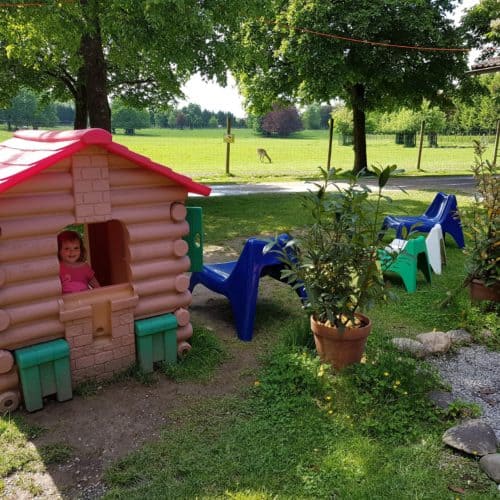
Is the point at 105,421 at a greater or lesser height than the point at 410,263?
lesser

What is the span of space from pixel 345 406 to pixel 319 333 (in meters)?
0.63

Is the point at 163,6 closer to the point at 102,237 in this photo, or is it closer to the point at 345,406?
the point at 102,237

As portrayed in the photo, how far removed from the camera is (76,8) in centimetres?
709

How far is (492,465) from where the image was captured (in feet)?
9.09

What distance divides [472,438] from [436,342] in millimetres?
1435

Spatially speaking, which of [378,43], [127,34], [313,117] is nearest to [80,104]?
[127,34]

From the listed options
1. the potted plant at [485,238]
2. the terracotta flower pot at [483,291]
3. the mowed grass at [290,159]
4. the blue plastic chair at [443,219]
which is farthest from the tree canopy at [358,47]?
the terracotta flower pot at [483,291]

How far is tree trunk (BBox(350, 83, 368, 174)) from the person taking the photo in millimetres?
19344

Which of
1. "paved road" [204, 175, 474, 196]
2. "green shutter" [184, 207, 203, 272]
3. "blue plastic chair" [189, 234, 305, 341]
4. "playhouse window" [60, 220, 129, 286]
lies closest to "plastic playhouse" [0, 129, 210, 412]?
"green shutter" [184, 207, 203, 272]

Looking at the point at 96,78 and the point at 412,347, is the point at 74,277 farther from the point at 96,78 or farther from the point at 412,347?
the point at 96,78

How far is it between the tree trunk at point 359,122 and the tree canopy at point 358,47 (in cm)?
69

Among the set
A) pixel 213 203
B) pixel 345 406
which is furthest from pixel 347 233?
pixel 213 203

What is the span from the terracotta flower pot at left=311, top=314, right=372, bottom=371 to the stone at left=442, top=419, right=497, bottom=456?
895 mm

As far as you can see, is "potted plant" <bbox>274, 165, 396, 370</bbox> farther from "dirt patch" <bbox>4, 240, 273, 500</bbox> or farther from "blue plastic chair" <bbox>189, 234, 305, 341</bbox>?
"dirt patch" <bbox>4, 240, 273, 500</bbox>
